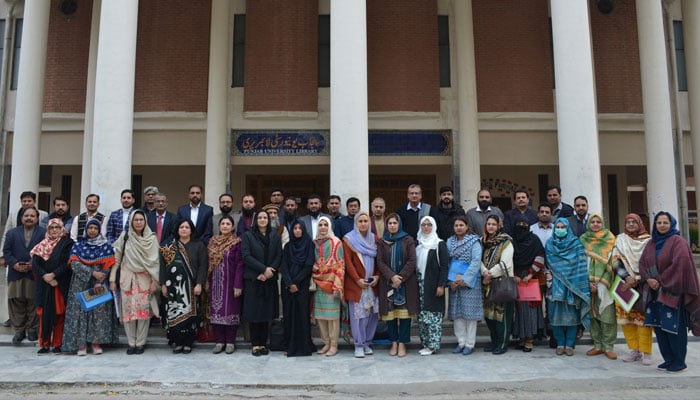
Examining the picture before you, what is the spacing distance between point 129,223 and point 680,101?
44.1 ft

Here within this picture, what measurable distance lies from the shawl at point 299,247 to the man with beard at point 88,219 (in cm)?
256

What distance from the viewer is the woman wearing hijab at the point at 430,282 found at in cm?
595

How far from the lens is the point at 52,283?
6.02 m

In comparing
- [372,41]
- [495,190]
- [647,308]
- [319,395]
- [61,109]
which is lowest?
[319,395]

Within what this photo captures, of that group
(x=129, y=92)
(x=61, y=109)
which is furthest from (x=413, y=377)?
(x=61, y=109)

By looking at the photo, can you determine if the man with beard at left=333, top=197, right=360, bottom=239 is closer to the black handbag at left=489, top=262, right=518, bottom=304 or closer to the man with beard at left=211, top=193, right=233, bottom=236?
the man with beard at left=211, top=193, right=233, bottom=236

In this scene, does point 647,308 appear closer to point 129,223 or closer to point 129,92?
point 129,223

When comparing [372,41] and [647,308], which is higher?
[372,41]

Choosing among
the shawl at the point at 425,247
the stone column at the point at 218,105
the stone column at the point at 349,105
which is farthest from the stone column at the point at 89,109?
the shawl at the point at 425,247

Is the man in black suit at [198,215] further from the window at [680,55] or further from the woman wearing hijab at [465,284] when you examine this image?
the window at [680,55]

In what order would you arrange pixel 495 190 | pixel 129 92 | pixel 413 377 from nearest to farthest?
pixel 413 377
pixel 129 92
pixel 495 190

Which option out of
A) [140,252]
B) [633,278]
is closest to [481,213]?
[633,278]

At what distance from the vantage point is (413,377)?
509cm

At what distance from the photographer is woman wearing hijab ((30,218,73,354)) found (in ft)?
19.9
